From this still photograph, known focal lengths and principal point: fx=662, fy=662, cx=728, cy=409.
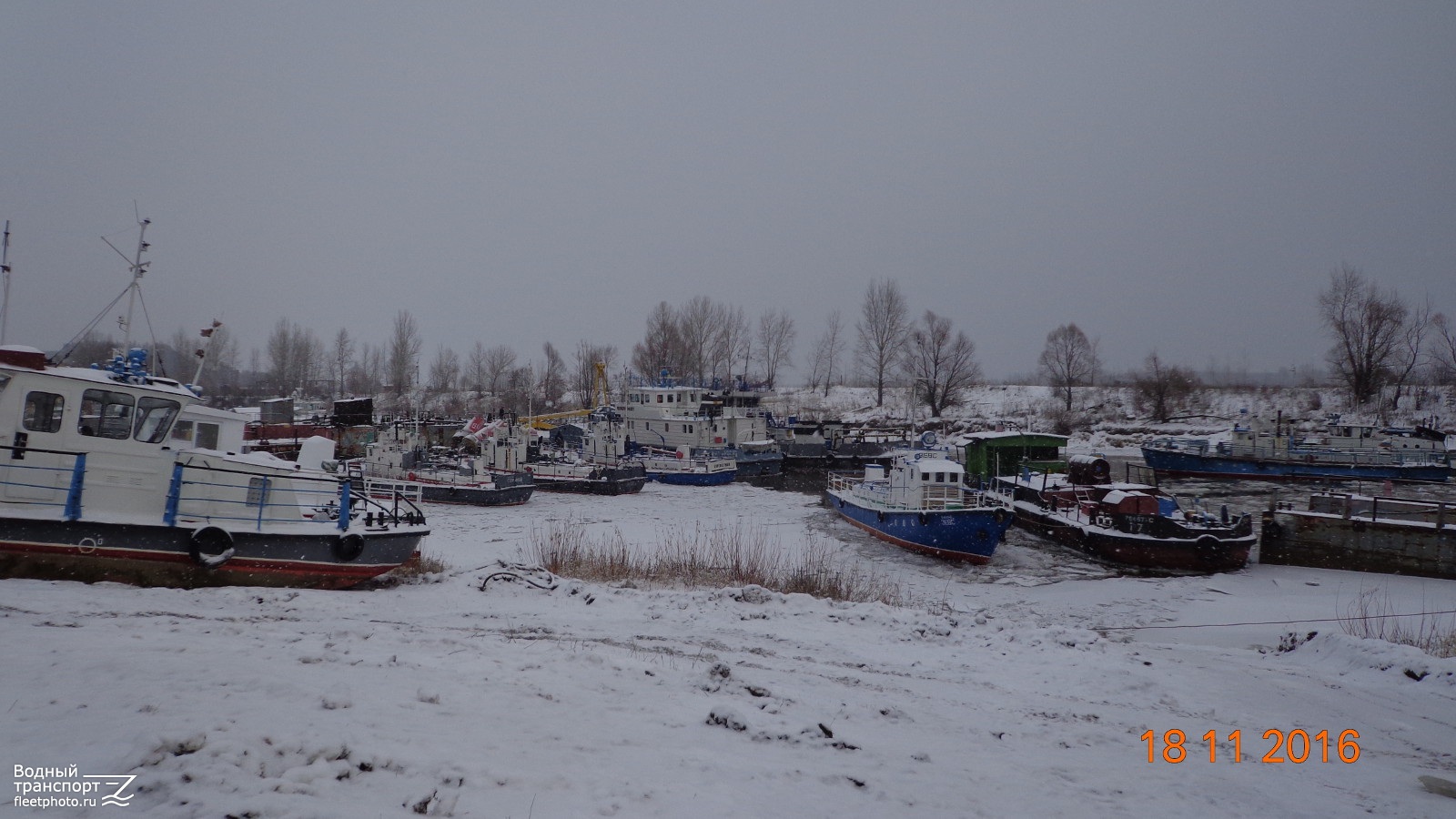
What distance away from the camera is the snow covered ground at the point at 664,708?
382 centimetres

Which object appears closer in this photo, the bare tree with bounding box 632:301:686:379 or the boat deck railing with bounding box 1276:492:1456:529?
the boat deck railing with bounding box 1276:492:1456:529

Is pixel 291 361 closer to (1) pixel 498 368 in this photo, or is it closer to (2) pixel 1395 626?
(1) pixel 498 368

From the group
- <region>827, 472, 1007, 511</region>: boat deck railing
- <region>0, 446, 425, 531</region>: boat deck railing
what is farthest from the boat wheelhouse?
<region>0, 446, 425, 531</region>: boat deck railing

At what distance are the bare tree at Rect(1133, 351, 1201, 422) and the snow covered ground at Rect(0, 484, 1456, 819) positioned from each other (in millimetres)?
55181

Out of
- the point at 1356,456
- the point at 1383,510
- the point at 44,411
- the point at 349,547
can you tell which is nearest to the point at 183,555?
the point at 349,547

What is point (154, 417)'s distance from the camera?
9797 mm

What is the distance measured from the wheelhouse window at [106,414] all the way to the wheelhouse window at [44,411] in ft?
0.83

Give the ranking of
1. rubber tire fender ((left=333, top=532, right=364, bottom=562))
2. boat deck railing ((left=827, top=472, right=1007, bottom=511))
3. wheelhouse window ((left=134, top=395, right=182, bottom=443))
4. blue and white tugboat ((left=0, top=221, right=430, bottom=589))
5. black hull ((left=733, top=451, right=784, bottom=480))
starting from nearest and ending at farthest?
blue and white tugboat ((left=0, top=221, right=430, bottom=589)) < wheelhouse window ((left=134, top=395, right=182, bottom=443)) < rubber tire fender ((left=333, top=532, right=364, bottom=562)) < boat deck railing ((left=827, top=472, right=1007, bottom=511)) < black hull ((left=733, top=451, right=784, bottom=480))

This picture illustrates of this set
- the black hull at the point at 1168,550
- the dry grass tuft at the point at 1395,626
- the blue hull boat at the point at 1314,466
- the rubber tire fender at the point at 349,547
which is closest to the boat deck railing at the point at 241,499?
the rubber tire fender at the point at 349,547

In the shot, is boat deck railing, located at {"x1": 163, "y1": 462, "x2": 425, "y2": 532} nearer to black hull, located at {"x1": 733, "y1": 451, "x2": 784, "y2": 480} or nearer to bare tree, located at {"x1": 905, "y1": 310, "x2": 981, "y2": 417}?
black hull, located at {"x1": 733, "y1": 451, "x2": 784, "y2": 480}

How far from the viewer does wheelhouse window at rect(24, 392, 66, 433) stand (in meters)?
9.14

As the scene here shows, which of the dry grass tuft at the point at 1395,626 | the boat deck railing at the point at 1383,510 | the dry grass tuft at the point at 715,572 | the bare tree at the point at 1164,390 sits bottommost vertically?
the dry grass tuft at the point at 715,572

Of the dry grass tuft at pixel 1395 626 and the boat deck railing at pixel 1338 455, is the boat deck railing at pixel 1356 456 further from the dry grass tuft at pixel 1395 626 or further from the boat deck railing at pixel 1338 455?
the dry grass tuft at pixel 1395 626
